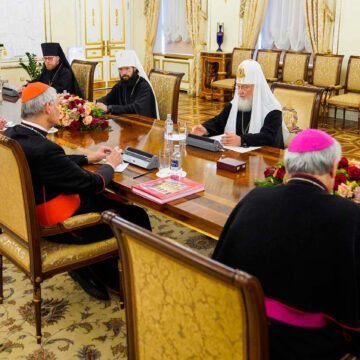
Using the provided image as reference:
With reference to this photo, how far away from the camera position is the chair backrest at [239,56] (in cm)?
882

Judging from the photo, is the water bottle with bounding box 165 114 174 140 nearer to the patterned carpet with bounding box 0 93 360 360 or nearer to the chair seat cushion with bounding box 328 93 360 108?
the patterned carpet with bounding box 0 93 360 360

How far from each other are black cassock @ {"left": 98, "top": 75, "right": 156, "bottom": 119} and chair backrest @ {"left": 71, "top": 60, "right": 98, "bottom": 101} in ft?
3.44

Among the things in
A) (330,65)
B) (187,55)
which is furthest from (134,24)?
(330,65)

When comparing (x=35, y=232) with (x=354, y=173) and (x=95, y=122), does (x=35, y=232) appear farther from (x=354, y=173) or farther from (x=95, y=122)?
(x=95, y=122)

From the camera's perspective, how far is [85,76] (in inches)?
242

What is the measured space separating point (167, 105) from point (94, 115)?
1072mm

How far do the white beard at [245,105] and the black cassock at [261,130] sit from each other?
0.05 metres

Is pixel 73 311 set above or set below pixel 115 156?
below

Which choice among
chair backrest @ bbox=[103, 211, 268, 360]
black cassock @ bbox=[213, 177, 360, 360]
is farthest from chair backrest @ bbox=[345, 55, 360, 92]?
chair backrest @ bbox=[103, 211, 268, 360]

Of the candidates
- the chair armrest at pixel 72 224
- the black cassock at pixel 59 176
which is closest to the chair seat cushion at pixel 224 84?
the black cassock at pixel 59 176

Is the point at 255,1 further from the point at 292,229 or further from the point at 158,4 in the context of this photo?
the point at 292,229

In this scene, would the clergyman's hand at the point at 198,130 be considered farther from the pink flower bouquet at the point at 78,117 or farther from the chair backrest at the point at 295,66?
the chair backrest at the point at 295,66

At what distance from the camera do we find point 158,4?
36.2 ft

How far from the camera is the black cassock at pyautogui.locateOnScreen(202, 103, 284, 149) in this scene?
3.31 meters
